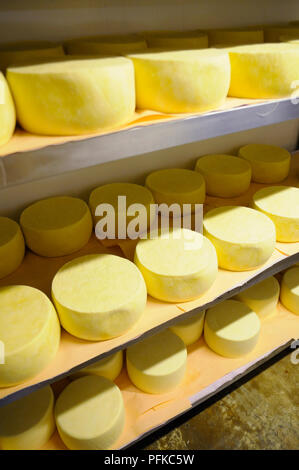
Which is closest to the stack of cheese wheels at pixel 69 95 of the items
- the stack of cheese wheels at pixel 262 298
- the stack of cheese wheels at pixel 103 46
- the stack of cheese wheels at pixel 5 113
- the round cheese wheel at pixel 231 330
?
the stack of cheese wheels at pixel 5 113

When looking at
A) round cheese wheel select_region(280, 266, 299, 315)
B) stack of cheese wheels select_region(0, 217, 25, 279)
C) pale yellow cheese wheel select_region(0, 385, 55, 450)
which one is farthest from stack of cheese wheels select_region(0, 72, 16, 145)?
round cheese wheel select_region(280, 266, 299, 315)

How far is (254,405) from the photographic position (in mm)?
1382

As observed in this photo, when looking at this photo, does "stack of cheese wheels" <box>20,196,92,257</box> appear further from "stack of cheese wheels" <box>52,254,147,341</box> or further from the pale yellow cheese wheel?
the pale yellow cheese wheel

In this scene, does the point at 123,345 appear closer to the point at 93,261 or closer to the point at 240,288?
the point at 93,261

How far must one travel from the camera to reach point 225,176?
143cm

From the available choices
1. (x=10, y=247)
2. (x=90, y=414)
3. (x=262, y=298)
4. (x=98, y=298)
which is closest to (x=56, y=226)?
(x=10, y=247)

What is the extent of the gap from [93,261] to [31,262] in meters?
0.23

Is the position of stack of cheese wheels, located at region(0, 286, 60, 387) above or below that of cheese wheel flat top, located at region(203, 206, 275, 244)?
below

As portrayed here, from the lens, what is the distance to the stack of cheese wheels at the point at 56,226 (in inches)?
43.8

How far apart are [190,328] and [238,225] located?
43cm

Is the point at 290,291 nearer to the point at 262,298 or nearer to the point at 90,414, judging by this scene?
the point at 262,298

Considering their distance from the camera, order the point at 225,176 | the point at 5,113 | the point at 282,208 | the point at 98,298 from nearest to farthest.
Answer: the point at 5,113 < the point at 98,298 < the point at 282,208 < the point at 225,176

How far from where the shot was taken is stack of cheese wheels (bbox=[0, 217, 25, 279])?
105 cm

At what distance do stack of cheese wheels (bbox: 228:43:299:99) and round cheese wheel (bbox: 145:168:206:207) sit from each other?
1.40 ft
